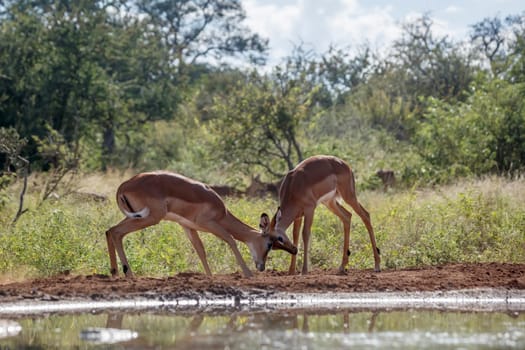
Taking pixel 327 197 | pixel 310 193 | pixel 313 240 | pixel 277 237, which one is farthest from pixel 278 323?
pixel 313 240

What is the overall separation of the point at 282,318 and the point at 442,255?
16.9ft

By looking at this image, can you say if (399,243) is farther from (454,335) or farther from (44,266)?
(454,335)

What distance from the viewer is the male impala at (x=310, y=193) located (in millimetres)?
12008

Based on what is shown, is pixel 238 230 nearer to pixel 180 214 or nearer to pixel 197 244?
pixel 197 244

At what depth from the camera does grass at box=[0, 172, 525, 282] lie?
12.1m

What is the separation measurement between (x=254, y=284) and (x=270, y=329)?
2.45 meters

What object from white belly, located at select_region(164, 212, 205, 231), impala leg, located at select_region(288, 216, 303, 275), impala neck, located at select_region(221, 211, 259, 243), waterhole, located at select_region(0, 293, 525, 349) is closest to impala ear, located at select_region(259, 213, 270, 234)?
impala neck, located at select_region(221, 211, 259, 243)

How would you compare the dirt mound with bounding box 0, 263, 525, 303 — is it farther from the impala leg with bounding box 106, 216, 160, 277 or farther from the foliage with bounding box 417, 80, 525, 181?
the foliage with bounding box 417, 80, 525, 181

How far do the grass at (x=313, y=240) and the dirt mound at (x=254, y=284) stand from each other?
0.96 meters

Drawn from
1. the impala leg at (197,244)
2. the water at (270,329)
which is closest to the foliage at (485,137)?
the impala leg at (197,244)

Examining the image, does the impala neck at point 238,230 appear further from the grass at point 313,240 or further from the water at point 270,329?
the water at point 270,329

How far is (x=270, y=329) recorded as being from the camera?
25.7 feet

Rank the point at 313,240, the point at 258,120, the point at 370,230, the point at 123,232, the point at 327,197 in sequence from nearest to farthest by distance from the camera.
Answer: the point at 123,232, the point at 327,197, the point at 370,230, the point at 313,240, the point at 258,120

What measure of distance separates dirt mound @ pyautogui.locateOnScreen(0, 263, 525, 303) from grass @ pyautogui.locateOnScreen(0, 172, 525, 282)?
0.96 meters
